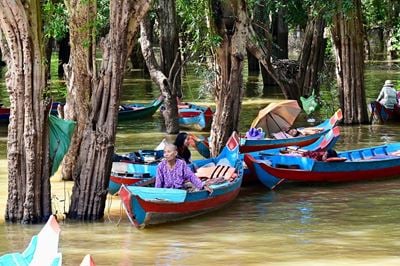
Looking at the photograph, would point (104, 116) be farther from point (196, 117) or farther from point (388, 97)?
point (388, 97)

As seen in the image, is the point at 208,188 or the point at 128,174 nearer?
the point at 208,188

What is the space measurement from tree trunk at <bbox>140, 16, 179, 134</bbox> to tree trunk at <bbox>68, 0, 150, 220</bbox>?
9393 millimetres

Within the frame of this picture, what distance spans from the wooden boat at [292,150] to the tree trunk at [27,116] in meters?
4.64

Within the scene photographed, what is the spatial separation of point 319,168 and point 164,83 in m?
6.67

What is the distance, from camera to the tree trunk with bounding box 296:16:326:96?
28016mm

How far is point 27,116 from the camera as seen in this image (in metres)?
12.4

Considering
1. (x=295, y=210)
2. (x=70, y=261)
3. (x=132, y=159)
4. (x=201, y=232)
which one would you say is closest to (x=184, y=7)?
(x=132, y=159)

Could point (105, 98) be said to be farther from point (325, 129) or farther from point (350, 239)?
point (325, 129)

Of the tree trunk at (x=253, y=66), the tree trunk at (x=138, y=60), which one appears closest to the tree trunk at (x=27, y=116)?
the tree trunk at (x=138, y=60)

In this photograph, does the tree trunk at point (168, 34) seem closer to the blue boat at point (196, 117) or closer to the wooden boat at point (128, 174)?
the blue boat at point (196, 117)

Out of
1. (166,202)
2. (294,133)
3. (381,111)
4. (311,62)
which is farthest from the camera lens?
(311,62)

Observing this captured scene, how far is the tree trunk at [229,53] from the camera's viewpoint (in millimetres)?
17328

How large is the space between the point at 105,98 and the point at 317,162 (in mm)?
4964

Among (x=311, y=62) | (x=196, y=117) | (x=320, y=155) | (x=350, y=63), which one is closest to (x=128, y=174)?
(x=320, y=155)
